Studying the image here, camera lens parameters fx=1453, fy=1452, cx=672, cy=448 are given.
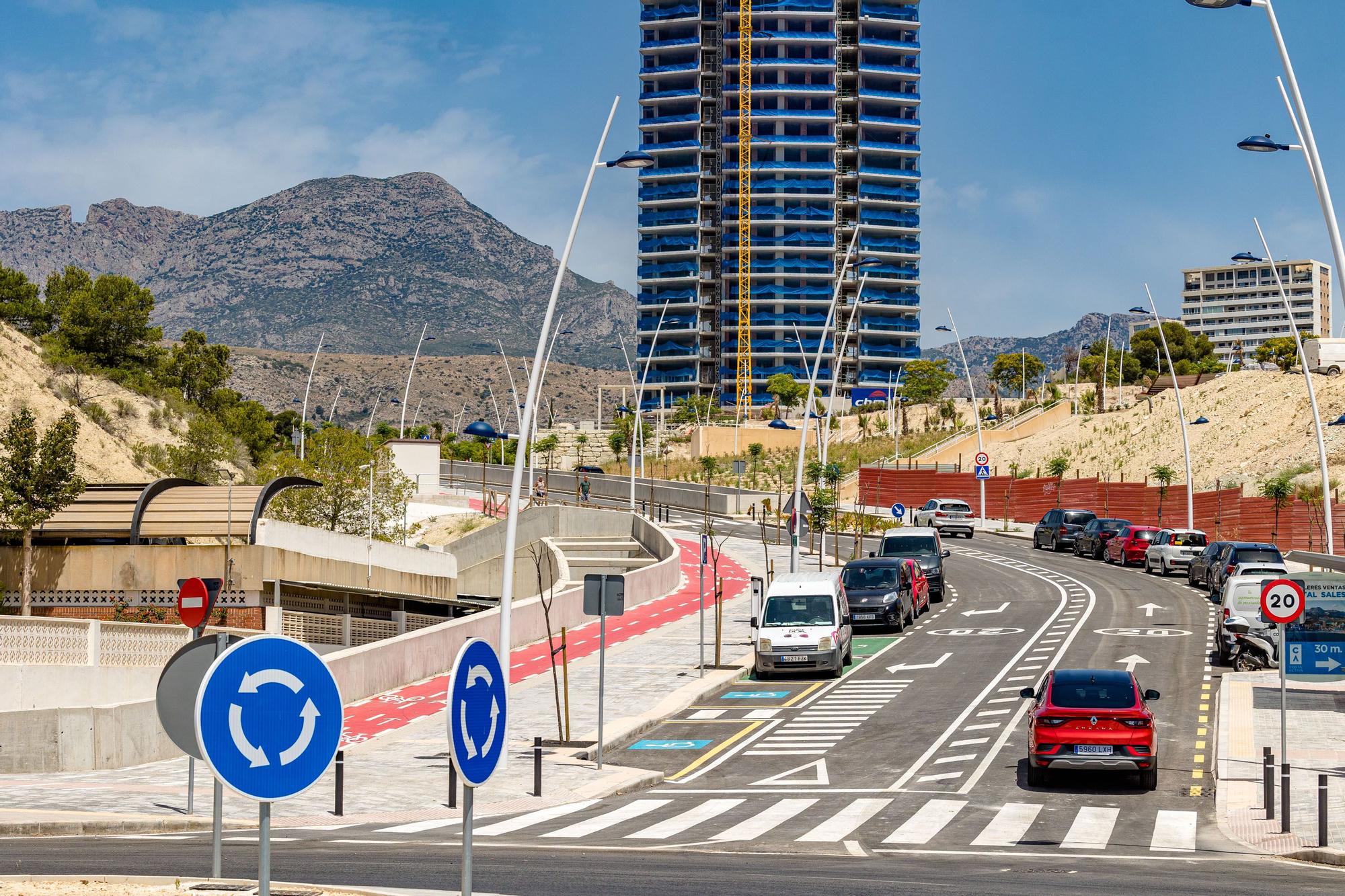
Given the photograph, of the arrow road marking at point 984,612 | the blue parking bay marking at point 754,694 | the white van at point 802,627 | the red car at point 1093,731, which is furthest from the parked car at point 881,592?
the red car at point 1093,731

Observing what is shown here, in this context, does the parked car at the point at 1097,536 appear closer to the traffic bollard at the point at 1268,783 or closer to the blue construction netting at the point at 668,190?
the traffic bollard at the point at 1268,783

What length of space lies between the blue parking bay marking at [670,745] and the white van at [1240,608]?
12654 millimetres

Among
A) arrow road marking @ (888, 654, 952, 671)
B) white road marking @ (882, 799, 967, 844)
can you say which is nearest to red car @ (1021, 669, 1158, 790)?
white road marking @ (882, 799, 967, 844)

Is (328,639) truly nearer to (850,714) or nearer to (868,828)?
(850,714)

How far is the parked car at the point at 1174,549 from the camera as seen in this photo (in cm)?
4972

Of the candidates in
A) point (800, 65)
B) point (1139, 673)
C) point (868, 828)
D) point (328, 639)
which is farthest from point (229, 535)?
point (800, 65)

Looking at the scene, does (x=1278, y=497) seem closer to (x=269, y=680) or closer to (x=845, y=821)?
(x=845, y=821)

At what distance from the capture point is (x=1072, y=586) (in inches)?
1891

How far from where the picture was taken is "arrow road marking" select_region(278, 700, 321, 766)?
637 centimetres

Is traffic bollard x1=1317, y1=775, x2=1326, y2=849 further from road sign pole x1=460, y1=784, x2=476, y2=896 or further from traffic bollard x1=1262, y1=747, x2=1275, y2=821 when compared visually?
road sign pole x1=460, y1=784, x2=476, y2=896

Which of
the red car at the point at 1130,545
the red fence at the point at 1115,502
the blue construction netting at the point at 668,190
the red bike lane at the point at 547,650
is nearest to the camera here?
the red bike lane at the point at 547,650

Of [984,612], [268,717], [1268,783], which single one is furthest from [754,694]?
[268,717]

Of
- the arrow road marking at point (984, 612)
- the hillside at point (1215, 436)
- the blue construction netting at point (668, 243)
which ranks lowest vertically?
the arrow road marking at point (984, 612)

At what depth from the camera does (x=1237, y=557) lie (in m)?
41.3
